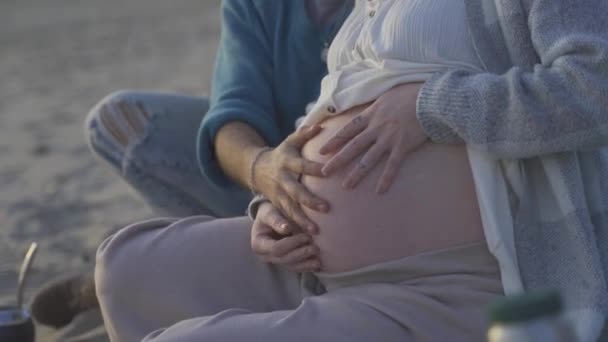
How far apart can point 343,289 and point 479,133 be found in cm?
39

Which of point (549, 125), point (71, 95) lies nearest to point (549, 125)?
point (549, 125)

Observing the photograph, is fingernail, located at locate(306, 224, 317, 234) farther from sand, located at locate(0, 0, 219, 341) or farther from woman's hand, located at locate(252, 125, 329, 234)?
sand, located at locate(0, 0, 219, 341)

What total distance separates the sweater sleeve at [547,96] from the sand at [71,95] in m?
1.43

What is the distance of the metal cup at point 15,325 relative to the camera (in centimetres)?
275

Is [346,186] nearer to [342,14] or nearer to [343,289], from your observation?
[343,289]

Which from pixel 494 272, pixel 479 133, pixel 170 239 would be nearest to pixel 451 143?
pixel 479 133

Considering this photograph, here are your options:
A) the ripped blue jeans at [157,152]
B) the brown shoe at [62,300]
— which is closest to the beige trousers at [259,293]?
the ripped blue jeans at [157,152]

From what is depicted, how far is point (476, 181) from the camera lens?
2.16 metres

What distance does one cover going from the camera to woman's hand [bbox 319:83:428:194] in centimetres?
221

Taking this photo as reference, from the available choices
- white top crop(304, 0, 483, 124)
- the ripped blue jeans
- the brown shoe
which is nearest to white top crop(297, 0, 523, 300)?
white top crop(304, 0, 483, 124)

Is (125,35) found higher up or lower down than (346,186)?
lower down

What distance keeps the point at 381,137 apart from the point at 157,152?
42.2 inches

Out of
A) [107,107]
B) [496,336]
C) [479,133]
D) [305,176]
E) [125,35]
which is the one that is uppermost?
[496,336]

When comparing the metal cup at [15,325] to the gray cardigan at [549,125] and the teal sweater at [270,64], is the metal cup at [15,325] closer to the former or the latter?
the teal sweater at [270,64]
